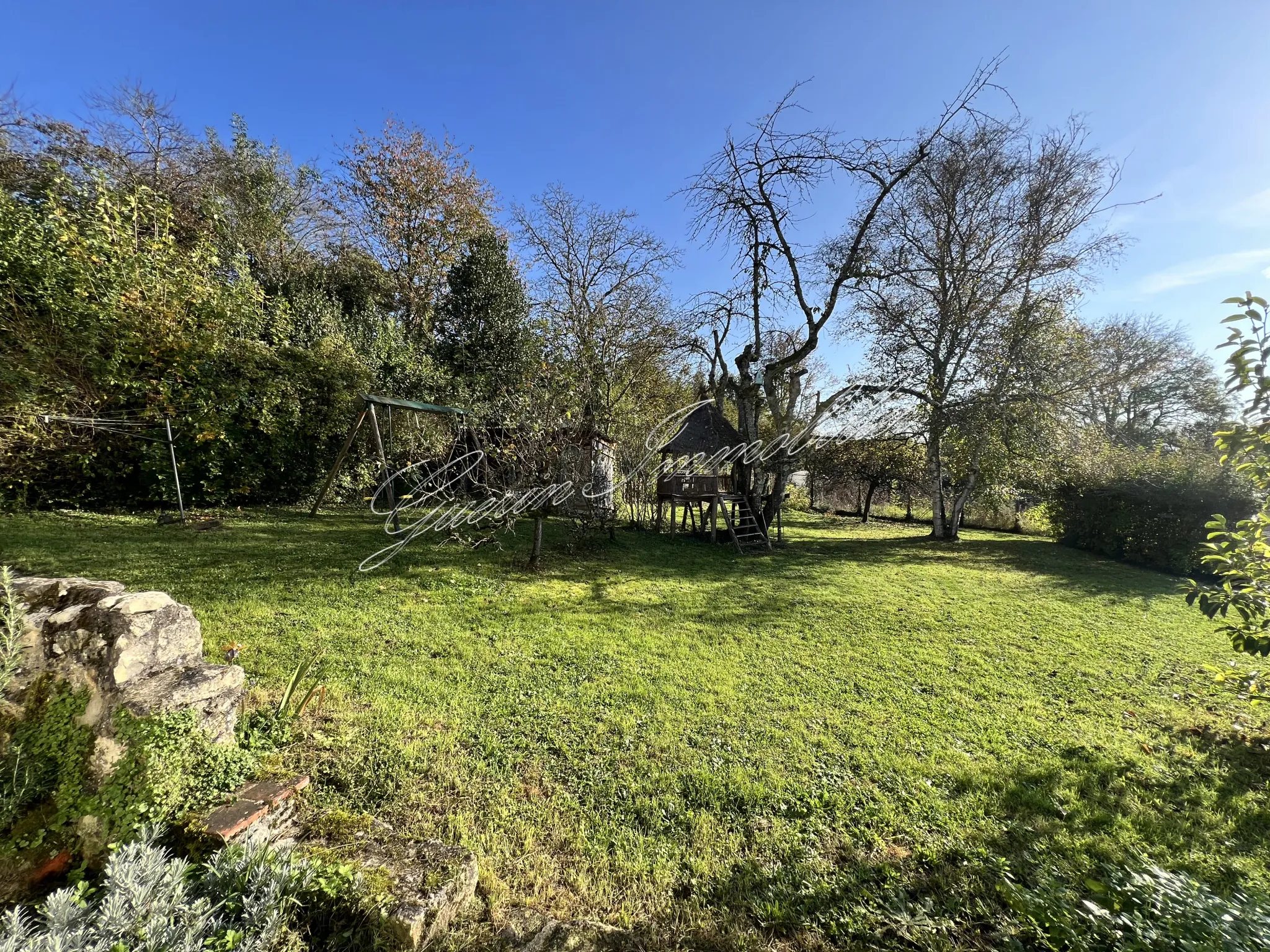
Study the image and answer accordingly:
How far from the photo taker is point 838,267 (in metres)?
10.6

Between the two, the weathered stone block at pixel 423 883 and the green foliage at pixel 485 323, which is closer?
the weathered stone block at pixel 423 883

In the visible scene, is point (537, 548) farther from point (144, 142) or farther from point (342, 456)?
point (144, 142)

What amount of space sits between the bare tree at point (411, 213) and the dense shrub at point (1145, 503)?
18.9 meters

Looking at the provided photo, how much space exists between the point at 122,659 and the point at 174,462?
695cm

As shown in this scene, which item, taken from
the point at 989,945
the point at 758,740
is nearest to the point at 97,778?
the point at 758,740

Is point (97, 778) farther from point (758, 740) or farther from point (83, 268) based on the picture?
point (83, 268)

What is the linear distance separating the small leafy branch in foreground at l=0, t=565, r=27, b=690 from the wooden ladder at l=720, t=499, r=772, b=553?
944 centimetres

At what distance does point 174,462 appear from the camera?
7102 millimetres

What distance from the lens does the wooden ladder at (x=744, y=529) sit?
1020cm

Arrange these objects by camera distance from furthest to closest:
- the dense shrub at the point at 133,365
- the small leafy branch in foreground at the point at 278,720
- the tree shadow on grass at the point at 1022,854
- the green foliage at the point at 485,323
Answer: the green foliage at the point at 485,323
the dense shrub at the point at 133,365
the small leafy branch in foreground at the point at 278,720
the tree shadow on grass at the point at 1022,854

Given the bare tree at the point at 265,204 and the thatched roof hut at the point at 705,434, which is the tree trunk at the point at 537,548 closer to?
the thatched roof hut at the point at 705,434

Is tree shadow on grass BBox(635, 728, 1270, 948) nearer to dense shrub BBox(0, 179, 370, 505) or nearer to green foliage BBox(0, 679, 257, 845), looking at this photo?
green foliage BBox(0, 679, 257, 845)

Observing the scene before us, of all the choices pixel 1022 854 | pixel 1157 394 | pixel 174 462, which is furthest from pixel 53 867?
pixel 1157 394

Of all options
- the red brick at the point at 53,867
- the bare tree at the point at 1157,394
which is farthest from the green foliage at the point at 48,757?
the bare tree at the point at 1157,394
